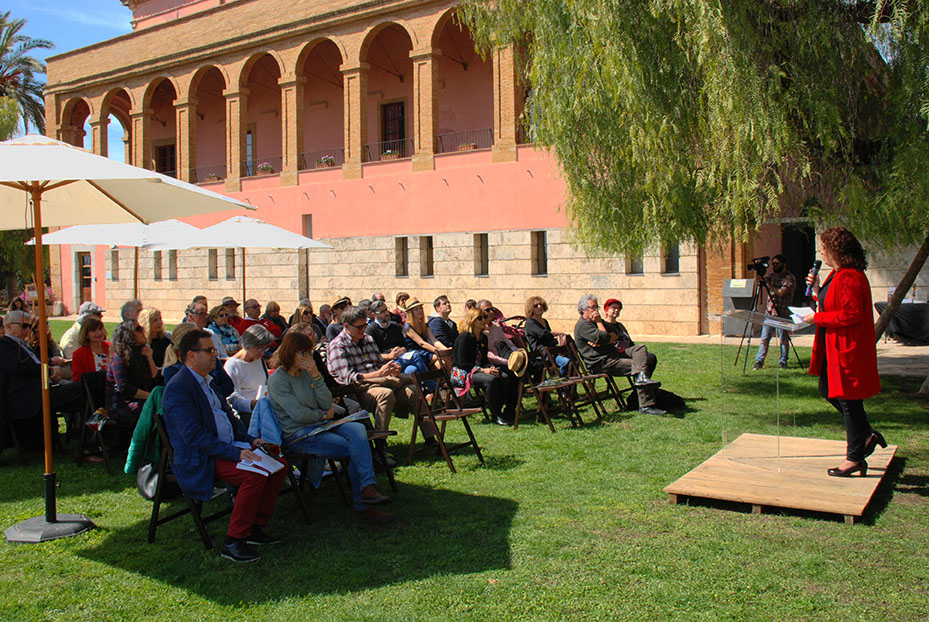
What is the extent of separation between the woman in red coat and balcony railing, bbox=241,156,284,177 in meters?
22.8

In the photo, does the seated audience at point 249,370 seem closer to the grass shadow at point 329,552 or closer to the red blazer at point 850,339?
the grass shadow at point 329,552

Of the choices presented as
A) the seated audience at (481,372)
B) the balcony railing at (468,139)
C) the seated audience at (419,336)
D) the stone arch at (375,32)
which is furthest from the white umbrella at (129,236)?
the stone arch at (375,32)

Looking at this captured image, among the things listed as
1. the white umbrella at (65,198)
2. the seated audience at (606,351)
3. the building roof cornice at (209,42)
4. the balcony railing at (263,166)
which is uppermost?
the building roof cornice at (209,42)

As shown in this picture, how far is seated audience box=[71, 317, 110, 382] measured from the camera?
7.19m

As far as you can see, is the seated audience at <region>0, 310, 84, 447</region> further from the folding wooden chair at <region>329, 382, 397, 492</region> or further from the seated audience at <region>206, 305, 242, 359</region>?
the folding wooden chair at <region>329, 382, 397, 492</region>

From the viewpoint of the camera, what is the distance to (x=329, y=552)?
15.2 feet

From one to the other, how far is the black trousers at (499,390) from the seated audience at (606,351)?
117cm

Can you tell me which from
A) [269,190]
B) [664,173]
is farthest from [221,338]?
[269,190]

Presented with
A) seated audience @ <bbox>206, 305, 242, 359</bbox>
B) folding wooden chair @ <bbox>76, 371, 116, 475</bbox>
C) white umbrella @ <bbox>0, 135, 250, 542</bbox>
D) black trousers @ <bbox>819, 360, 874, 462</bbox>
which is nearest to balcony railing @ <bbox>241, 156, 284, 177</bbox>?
seated audience @ <bbox>206, 305, 242, 359</bbox>

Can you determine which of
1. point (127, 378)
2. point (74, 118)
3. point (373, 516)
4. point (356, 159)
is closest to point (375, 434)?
point (373, 516)

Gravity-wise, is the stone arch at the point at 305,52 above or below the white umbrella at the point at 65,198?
above

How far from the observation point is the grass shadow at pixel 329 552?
13.7 ft

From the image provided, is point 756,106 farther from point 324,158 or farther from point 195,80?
point 195,80

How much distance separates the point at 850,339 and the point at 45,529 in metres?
5.56
